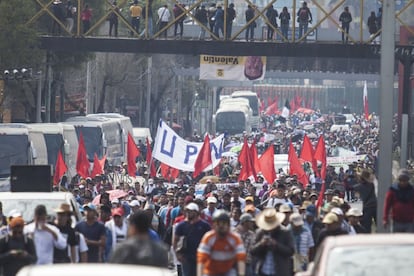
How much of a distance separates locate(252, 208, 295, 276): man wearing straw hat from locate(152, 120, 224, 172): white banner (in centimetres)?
2240

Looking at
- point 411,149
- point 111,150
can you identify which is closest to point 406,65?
point 411,149

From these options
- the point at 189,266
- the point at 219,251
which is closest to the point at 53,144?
the point at 189,266

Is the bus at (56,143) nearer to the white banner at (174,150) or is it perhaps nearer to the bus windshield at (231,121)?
the white banner at (174,150)

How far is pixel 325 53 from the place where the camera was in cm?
4619

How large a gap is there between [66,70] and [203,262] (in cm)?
4734

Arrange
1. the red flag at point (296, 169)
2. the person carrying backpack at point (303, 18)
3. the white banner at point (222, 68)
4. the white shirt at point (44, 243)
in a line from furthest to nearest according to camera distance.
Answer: the person carrying backpack at point (303, 18), the white banner at point (222, 68), the red flag at point (296, 169), the white shirt at point (44, 243)

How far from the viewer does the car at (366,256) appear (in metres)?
11.9

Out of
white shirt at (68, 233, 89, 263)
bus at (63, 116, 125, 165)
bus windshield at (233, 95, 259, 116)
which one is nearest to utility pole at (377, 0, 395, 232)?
white shirt at (68, 233, 89, 263)

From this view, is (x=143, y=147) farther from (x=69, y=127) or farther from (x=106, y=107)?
(x=106, y=107)

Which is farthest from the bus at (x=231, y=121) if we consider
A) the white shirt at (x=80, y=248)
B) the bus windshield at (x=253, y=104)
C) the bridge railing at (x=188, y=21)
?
Result: the white shirt at (x=80, y=248)

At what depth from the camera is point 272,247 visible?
15.7 meters

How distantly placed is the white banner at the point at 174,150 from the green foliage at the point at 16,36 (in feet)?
35.0

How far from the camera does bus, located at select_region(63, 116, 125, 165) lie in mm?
55969

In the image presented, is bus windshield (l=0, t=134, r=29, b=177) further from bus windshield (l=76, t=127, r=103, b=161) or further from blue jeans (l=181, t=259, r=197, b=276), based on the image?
blue jeans (l=181, t=259, r=197, b=276)
